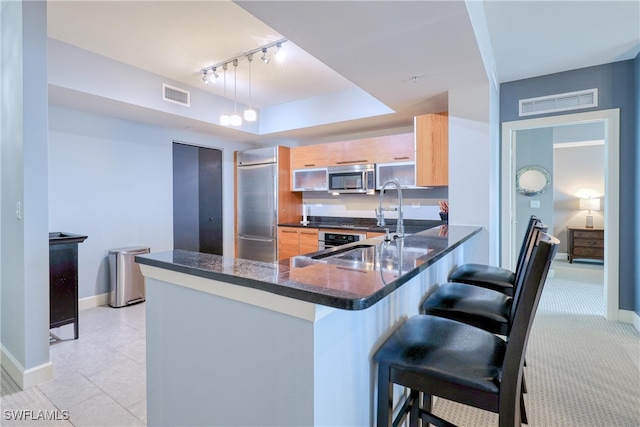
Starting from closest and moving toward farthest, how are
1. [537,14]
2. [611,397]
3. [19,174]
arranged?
[611,397] < [19,174] < [537,14]

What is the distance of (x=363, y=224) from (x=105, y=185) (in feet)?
11.2

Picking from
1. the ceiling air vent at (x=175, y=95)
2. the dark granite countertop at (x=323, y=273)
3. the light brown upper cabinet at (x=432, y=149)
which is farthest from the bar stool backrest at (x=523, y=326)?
the ceiling air vent at (x=175, y=95)

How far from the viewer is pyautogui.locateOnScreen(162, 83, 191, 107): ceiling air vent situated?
146 inches

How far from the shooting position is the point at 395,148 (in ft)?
13.5

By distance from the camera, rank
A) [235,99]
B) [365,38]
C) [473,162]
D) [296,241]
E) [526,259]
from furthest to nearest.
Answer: [296,241]
[235,99]
[473,162]
[365,38]
[526,259]

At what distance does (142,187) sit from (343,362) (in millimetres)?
4021

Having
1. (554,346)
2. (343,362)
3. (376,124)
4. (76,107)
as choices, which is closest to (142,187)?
(76,107)

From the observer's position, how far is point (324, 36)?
2.00 meters

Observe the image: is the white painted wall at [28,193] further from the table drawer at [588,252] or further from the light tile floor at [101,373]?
the table drawer at [588,252]

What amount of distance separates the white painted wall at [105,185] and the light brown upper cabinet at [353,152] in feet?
7.15

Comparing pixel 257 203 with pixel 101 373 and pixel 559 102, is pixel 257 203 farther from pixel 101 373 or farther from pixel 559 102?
pixel 559 102

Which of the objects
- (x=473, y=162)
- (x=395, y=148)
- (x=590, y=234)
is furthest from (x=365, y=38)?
(x=590, y=234)

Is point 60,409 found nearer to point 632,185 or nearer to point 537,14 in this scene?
point 537,14

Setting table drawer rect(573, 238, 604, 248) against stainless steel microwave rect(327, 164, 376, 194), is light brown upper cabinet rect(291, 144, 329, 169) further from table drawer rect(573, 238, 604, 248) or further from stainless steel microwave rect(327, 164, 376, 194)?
table drawer rect(573, 238, 604, 248)
